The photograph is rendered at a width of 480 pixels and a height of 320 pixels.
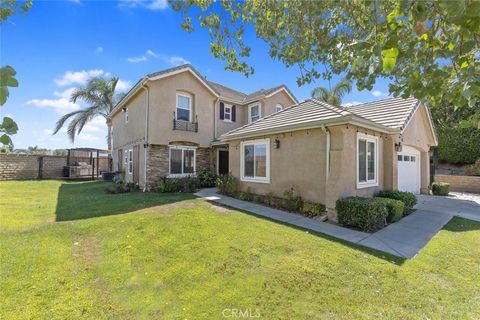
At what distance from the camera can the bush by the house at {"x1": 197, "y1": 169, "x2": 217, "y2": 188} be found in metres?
16.9

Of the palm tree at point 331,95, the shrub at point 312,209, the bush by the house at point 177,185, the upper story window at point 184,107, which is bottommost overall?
the shrub at point 312,209

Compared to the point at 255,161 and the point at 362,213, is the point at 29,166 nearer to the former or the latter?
the point at 255,161

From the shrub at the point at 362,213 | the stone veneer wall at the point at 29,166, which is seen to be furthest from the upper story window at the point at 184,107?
the stone veneer wall at the point at 29,166

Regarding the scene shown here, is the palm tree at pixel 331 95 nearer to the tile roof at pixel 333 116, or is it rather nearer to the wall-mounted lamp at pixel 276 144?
the tile roof at pixel 333 116

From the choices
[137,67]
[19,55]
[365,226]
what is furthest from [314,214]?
[137,67]

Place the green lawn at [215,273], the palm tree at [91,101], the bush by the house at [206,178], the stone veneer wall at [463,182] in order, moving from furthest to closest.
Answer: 1. the palm tree at [91,101]
2. the stone veneer wall at [463,182]
3. the bush by the house at [206,178]
4. the green lawn at [215,273]

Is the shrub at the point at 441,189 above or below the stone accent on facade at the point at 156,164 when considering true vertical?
below

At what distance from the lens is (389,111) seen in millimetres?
13047

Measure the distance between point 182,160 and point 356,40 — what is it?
13929mm

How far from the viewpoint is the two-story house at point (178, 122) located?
15.4m

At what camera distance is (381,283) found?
4621 mm

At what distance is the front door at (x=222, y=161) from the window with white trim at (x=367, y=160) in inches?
422

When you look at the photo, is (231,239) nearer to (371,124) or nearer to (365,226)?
(365,226)

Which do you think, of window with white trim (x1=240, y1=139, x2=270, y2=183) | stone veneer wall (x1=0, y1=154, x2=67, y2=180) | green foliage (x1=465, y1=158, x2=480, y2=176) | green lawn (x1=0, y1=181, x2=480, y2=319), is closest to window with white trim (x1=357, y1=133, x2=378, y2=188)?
green lawn (x1=0, y1=181, x2=480, y2=319)
